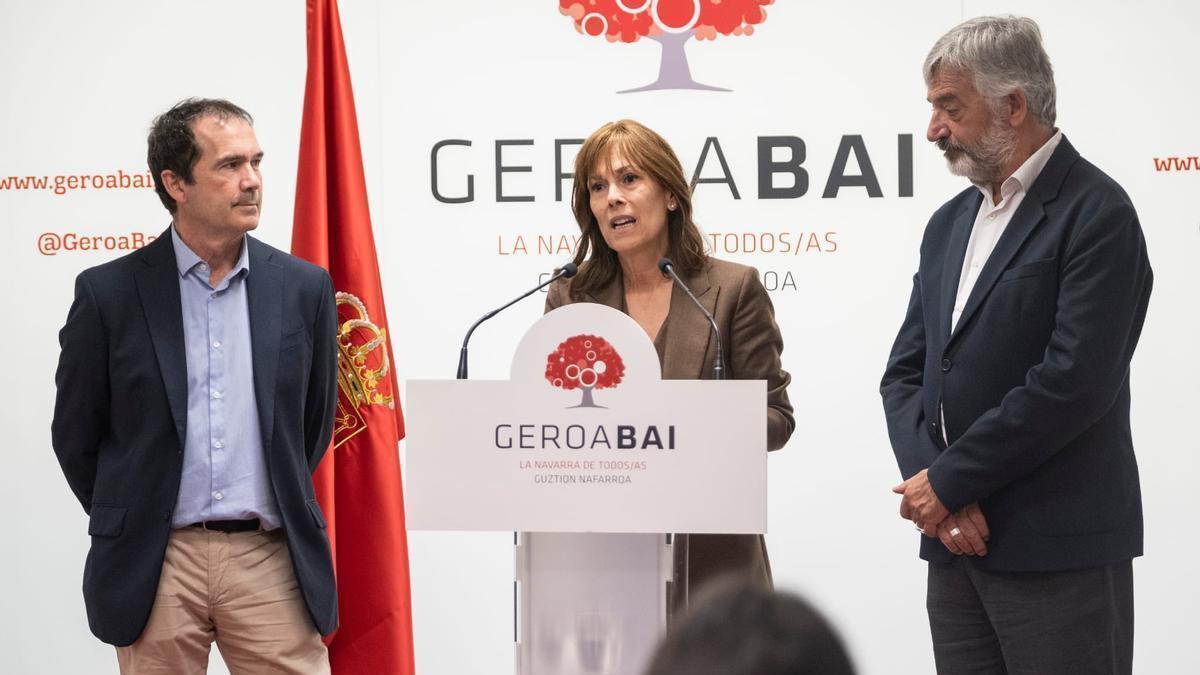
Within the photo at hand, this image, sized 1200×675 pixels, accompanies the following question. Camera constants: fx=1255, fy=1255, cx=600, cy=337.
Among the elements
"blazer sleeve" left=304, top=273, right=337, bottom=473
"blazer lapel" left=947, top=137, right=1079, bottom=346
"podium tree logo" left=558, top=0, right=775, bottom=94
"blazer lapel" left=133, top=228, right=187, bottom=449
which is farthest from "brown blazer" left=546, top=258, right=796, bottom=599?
"podium tree logo" left=558, top=0, right=775, bottom=94

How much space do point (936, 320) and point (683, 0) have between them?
2.39 meters

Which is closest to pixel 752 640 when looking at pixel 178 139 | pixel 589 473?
pixel 589 473

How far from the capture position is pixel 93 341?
2.86m

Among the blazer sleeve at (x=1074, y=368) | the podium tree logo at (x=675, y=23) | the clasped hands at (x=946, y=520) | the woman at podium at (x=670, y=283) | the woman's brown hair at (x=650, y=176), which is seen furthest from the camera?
the podium tree logo at (x=675, y=23)

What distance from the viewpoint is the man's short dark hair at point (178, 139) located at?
3.00m

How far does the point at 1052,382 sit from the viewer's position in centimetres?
255

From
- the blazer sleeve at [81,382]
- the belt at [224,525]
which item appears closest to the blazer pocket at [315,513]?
the belt at [224,525]

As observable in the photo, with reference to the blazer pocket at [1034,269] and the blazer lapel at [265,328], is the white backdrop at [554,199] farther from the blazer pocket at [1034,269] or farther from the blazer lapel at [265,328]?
the blazer pocket at [1034,269]

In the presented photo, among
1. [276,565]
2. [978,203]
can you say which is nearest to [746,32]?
[978,203]

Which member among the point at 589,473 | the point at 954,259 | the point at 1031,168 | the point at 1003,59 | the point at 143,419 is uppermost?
the point at 1003,59

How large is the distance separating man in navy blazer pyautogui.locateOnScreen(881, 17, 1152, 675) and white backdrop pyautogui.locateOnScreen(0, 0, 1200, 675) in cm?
196

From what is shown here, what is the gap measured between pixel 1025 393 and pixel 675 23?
8.80 feet

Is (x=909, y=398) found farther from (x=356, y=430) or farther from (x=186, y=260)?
(x=186, y=260)

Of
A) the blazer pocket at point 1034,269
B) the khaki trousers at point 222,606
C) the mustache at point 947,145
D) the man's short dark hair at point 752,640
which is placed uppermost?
the mustache at point 947,145
